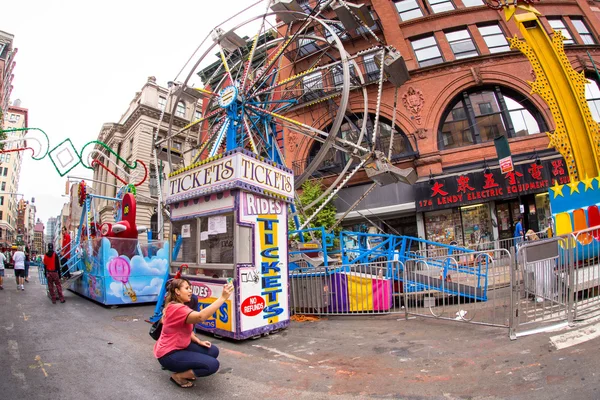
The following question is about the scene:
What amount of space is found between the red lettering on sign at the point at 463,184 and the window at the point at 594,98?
30.5 feet

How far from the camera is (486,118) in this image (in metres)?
18.9

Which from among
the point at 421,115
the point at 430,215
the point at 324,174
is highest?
the point at 421,115

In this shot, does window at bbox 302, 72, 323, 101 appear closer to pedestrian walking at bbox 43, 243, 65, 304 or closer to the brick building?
the brick building

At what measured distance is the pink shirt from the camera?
3.52m

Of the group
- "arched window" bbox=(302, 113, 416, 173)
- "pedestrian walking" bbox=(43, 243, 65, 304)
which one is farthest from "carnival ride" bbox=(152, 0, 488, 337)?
"arched window" bbox=(302, 113, 416, 173)

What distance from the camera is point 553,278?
5.27m

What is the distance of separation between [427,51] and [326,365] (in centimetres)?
2147

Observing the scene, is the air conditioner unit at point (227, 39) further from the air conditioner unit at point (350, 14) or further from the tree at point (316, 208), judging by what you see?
the tree at point (316, 208)

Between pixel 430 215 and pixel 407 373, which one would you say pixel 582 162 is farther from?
pixel 430 215

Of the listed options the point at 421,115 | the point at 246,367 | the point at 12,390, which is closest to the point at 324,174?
the point at 421,115

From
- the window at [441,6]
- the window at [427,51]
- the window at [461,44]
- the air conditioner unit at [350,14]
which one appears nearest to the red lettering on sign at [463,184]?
the window at [461,44]

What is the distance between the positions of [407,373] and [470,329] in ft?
7.73

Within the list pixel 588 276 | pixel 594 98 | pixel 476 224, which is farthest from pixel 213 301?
pixel 594 98

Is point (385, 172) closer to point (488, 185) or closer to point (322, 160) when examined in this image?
point (322, 160)
